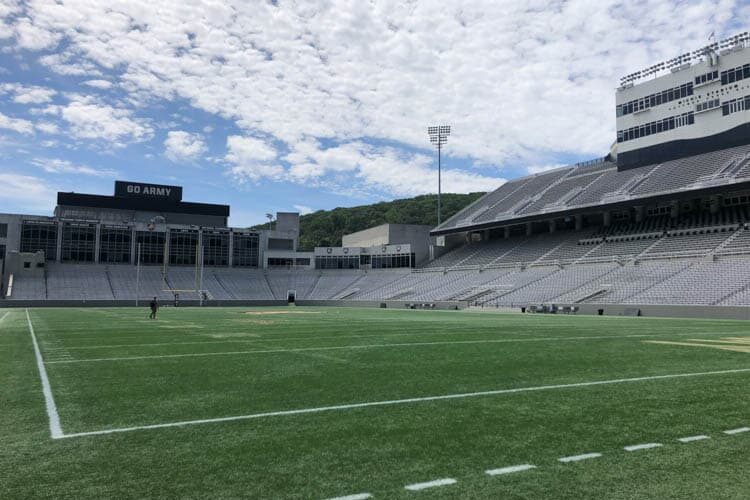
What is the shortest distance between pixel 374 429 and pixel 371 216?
113067 millimetres

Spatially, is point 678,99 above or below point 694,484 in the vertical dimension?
above

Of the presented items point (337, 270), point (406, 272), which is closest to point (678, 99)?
point (406, 272)

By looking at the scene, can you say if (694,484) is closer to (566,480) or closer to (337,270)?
(566,480)

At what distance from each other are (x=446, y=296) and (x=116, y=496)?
48325 mm

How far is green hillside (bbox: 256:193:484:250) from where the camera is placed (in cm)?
10931

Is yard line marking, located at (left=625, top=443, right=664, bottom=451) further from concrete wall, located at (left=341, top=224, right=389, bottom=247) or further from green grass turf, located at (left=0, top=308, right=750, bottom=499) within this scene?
concrete wall, located at (left=341, top=224, right=389, bottom=247)

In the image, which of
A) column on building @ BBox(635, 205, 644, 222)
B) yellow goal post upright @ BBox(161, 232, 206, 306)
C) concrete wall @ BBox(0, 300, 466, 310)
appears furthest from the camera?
yellow goal post upright @ BBox(161, 232, 206, 306)

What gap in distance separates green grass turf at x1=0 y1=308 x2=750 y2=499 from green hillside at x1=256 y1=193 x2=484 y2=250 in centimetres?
9679

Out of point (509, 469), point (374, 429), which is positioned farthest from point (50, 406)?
point (509, 469)

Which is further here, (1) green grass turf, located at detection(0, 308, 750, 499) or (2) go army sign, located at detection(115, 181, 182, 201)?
(2) go army sign, located at detection(115, 181, 182, 201)

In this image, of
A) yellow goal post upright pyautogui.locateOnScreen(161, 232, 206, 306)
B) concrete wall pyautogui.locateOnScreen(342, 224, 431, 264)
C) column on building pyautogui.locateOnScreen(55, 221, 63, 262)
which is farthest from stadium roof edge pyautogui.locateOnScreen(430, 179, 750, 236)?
column on building pyautogui.locateOnScreen(55, 221, 63, 262)

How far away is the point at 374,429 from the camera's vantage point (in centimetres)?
549

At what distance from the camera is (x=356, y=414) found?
6.12 meters

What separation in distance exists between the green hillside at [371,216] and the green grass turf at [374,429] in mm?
96786
